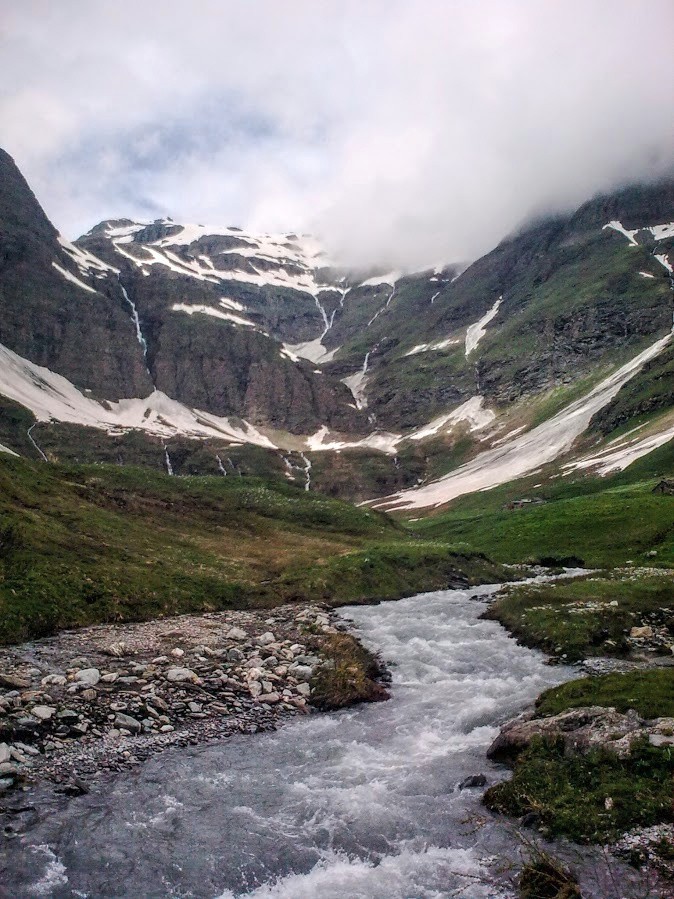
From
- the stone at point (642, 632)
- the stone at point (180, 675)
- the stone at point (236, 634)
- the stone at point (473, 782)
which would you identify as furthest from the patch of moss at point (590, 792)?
the stone at point (642, 632)

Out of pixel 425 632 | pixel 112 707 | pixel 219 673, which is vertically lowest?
pixel 425 632

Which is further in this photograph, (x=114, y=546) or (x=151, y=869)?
(x=114, y=546)

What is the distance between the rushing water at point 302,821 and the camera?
11250mm

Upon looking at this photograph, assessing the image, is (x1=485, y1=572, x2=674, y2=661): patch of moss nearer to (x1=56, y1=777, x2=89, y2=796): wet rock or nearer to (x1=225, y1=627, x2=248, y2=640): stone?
(x1=225, y1=627, x2=248, y2=640): stone

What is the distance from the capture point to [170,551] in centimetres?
4159

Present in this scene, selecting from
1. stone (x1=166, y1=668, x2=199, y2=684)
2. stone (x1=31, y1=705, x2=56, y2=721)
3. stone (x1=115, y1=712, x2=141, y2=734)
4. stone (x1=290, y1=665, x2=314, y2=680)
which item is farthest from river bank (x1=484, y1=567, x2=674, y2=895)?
stone (x1=31, y1=705, x2=56, y2=721)

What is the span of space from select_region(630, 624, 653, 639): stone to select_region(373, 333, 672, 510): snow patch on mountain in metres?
123

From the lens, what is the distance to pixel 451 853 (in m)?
12.2

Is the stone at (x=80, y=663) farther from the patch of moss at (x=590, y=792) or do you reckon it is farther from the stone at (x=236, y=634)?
the patch of moss at (x=590, y=792)

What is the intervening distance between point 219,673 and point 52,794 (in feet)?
28.8

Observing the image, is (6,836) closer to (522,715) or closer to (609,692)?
(522,715)

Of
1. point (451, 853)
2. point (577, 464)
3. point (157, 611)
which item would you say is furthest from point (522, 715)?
point (577, 464)

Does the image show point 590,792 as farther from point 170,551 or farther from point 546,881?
point 170,551

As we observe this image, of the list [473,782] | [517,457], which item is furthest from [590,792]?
[517,457]
